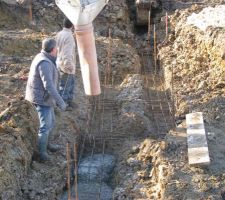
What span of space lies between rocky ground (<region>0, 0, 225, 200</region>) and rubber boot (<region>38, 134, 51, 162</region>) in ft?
0.37

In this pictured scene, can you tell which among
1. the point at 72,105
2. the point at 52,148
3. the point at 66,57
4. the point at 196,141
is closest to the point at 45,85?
the point at 52,148

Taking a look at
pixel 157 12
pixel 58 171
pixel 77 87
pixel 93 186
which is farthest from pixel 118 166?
pixel 157 12

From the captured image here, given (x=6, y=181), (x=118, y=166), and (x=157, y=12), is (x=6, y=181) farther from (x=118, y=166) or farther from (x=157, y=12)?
(x=157, y=12)

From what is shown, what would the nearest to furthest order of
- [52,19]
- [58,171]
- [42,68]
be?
[42,68]
[58,171]
[52,19]

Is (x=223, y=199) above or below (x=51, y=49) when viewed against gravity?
below

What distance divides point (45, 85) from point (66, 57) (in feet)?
A: 5.02

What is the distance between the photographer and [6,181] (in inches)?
185

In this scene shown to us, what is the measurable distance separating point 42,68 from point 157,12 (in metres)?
9.00

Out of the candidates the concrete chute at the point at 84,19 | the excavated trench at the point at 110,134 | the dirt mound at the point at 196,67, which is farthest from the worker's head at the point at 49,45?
the dirt mound at the point at 196,67

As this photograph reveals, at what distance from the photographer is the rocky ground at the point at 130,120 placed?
193 inches

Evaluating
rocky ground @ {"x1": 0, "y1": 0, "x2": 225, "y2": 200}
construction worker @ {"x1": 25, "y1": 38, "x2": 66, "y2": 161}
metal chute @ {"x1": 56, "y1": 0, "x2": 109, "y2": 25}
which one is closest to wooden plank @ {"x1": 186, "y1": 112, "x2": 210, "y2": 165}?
rocky ground @ {"x1": 0, "y1": 0, "x2": 225, "y2": 200}

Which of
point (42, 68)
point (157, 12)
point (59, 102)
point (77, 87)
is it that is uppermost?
point (42, 68)

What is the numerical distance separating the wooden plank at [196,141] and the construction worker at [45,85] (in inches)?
60.8

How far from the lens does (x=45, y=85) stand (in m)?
4.92
